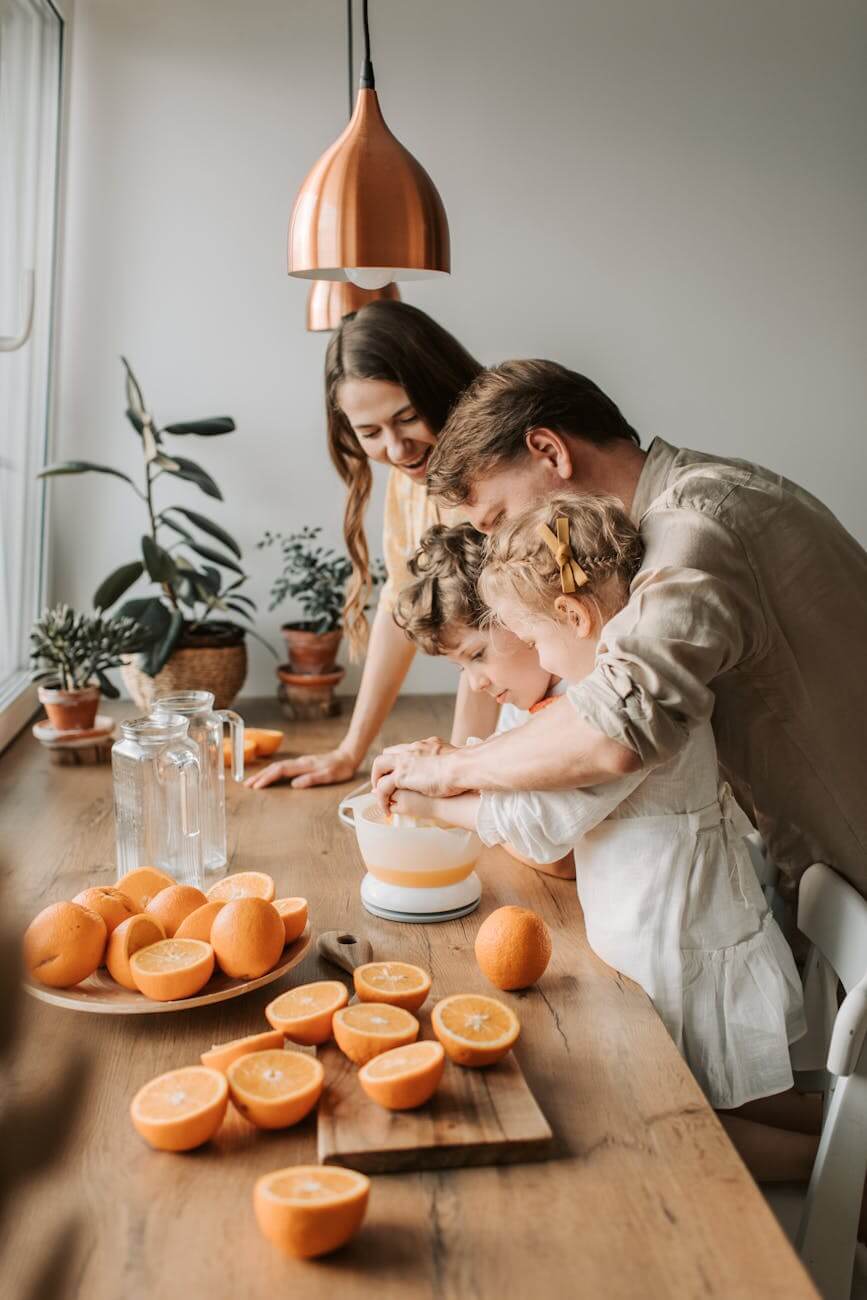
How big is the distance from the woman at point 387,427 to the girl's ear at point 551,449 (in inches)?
19.6

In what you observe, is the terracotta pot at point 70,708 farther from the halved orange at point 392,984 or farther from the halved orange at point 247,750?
the halved orange at point 392,984

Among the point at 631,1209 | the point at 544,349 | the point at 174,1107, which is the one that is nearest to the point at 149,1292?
the point at 174,1107

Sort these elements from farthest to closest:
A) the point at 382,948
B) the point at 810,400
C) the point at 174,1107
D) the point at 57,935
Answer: the point at 810,400
the point at 382,948
the point at 57,935
the point at 174,1107

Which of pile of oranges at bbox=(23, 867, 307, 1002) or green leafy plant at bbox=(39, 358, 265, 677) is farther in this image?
green leafy plant at bbox=(39, 358, 265, 677)

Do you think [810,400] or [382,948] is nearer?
[382,948]

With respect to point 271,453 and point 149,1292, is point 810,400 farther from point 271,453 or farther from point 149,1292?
point 149,1292

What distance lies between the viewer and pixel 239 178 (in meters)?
3.12

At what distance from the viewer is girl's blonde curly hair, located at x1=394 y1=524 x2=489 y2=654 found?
1773 millimetres

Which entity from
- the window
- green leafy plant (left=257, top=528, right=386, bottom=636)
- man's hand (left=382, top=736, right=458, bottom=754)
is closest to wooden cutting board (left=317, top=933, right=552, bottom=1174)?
man's hand (left=382, top=736, right=458, bottom=754)

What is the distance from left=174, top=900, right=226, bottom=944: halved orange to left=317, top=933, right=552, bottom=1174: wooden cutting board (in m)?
0.25

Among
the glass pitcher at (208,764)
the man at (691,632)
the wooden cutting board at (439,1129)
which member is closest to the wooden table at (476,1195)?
the wooden cutting board at (439,1129)

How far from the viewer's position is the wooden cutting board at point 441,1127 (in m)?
0.91

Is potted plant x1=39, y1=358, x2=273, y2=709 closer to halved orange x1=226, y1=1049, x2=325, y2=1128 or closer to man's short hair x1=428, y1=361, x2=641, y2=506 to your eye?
man's short hair x1=428, y1=361, x2=641, y2=506

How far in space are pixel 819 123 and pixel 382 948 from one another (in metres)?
2.83
